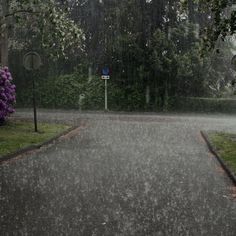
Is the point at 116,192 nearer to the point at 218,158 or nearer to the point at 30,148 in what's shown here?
the point at 218,158

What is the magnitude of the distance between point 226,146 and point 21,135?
23.6 feet

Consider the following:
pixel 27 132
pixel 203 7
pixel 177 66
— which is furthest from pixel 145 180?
pixel 177 66

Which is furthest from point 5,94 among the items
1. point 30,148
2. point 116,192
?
point 116,192

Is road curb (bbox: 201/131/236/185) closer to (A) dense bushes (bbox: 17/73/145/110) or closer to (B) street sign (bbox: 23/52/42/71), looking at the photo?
(B) street sign (bbox: 23/52/42/71)

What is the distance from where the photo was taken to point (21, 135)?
19328 millimetres

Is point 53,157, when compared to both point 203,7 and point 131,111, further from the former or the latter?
point 131,111

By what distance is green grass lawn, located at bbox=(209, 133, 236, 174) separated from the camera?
13847 mm

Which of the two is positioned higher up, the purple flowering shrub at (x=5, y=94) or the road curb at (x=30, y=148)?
the purple flowering shrub at (x=5, y=94)

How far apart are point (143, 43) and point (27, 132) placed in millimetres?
19786

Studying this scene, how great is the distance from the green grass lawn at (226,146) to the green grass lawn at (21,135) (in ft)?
18.8

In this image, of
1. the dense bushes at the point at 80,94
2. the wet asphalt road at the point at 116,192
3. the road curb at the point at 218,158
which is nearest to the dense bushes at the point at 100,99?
the dense bushes at the point at 80,94

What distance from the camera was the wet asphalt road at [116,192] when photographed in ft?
24.5

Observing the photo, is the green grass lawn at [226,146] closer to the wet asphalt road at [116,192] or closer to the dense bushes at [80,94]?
the wet asphalt road at [116,192]

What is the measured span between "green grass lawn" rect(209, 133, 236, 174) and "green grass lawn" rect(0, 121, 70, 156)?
5738mm
